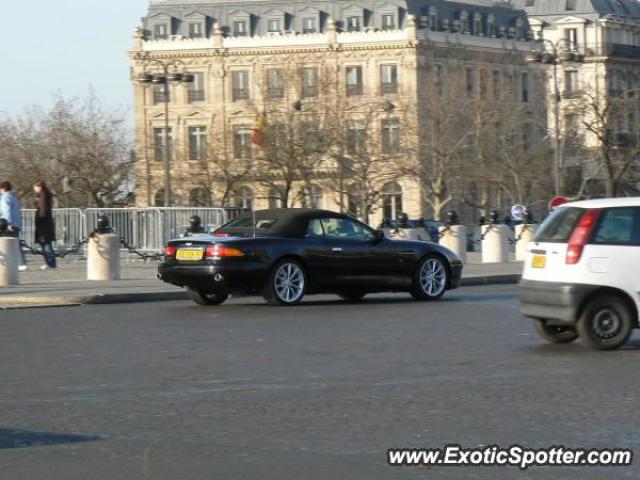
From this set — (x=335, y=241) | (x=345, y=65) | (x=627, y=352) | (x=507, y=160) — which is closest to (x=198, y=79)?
(x=345, y=65)

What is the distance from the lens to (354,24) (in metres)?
112

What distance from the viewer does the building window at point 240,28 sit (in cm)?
11331

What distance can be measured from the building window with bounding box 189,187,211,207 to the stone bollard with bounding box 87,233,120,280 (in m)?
36.8

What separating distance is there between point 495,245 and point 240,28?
72.9 m

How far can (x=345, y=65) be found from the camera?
110 metres

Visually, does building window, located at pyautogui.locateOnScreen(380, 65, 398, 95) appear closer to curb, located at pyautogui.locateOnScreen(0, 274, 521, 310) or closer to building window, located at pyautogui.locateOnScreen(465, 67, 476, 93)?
building window, located at pyautogui.locateOnScreen(465, 67, 476, 93)

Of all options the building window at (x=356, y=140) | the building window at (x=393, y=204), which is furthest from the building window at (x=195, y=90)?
the building window at (x=356, y=140)

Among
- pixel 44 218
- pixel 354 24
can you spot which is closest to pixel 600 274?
pixel 44 218

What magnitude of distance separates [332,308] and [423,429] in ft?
42.4

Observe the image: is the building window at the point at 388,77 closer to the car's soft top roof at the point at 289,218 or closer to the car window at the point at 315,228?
the car's soft top roof at the point at 289,218

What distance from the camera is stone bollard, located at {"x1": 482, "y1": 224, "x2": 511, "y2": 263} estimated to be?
42688 mm

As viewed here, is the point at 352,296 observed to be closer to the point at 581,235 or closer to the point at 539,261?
the point at 539,261

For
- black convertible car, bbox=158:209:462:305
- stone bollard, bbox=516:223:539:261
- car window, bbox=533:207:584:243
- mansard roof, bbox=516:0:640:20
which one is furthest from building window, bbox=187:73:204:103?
car window, bbox=533:207:584:243

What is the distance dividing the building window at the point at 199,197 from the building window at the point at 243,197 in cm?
137
